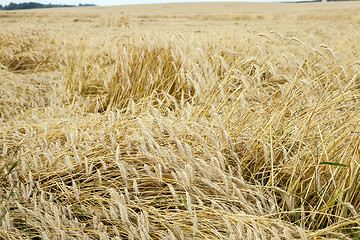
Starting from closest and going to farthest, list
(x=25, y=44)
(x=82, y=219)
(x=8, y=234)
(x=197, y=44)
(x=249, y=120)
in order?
1. (x=8, y=234)
2. (x=82, y=219)
3. (x=249, y=120)
4. (x=197, y=44)
5. (x=25, y=44)

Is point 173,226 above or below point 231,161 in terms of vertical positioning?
below

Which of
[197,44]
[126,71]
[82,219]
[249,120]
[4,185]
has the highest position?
[197,44]

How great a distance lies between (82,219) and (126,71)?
1.75 meters

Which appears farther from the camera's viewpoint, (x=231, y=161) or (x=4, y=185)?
(x=231, y=161)

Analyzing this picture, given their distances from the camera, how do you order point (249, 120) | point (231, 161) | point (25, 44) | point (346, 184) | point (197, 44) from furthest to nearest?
point (25, 44)
point (197, 44)
point (249, 120)
point (231, 161)
point (346, 184)

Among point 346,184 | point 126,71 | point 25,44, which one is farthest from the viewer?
point 25,44

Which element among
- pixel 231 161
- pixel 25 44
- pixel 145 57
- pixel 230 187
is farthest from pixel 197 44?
pixel 25 44

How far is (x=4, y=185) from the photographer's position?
1.47 metres

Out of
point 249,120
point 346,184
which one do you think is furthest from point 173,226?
point 249,120

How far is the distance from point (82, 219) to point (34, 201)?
9.0 inches

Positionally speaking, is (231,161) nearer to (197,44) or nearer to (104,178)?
(104,178)

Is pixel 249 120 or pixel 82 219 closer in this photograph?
pixel 82 219

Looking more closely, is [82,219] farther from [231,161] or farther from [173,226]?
[231,161]

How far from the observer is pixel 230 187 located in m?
1.36
